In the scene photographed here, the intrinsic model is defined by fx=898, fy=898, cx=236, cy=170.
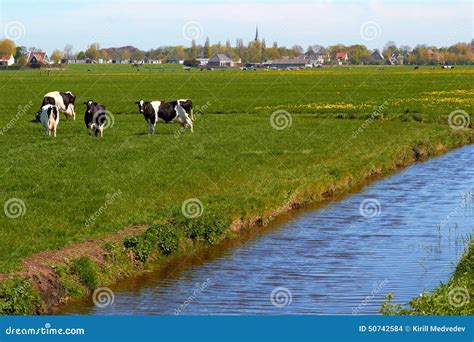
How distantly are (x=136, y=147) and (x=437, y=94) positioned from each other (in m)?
42.1

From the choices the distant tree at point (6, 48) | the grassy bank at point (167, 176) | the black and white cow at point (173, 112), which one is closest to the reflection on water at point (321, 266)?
the grassy bank at point (167, 176)

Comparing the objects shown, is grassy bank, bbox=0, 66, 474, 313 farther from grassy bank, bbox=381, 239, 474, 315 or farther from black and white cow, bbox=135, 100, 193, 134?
grassy bank, bbox=381, 239, 474, 315

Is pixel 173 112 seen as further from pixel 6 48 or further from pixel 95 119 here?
pixel 6 48

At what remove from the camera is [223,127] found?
132ft

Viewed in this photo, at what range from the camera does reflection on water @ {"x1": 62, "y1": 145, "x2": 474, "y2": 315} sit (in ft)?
49.1

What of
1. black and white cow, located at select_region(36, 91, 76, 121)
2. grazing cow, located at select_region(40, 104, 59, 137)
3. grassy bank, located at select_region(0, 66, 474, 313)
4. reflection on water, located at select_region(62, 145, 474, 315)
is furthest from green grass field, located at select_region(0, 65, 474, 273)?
reflection on water, located at select_region(62, 145, 474, 315)

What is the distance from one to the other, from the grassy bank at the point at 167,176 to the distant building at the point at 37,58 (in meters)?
143

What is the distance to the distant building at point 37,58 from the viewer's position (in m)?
186

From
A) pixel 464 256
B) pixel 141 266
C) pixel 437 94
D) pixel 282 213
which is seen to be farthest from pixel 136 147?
pixel 437 94

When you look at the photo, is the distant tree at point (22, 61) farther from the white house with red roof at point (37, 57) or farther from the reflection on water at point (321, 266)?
the reflection on water at point (321, 266)

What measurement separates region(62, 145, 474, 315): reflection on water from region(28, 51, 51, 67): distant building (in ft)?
552

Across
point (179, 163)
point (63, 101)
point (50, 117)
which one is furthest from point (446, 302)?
point (63, 101)

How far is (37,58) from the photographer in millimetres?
189500

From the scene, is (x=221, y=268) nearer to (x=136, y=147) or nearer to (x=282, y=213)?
(x=282, y=213)
